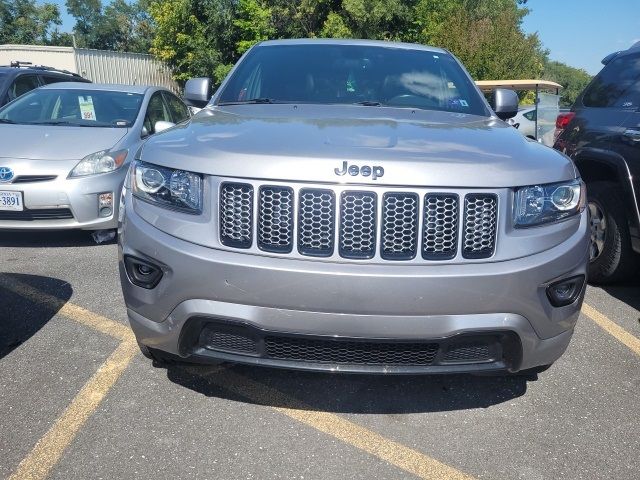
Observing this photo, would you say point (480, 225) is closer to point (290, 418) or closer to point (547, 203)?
point (547, 203)

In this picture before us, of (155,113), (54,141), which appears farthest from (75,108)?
(54,141)

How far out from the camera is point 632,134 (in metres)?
4.04

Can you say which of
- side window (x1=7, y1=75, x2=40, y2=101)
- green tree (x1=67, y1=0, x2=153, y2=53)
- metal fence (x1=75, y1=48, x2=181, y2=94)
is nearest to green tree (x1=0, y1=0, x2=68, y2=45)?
green tree (x1=67, y1=0, x2=153, y2=53)

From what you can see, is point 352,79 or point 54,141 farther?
point 54,141

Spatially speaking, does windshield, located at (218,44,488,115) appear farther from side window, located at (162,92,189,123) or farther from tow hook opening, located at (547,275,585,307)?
side window, located at (162,92,189,123)

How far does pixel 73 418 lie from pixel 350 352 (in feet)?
4.30

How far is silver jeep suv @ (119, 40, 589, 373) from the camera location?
2.23 m

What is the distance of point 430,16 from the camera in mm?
31375

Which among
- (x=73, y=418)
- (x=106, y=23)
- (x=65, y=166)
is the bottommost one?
(x=106, y=23)

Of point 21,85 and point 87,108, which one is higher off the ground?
point 87,108

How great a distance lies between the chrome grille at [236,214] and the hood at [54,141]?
Result: 133 inches

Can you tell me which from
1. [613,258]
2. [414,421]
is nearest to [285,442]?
[414,421]

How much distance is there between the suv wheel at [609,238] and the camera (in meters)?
4.35

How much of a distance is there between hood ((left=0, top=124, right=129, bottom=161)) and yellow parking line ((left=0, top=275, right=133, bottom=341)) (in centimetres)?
120
